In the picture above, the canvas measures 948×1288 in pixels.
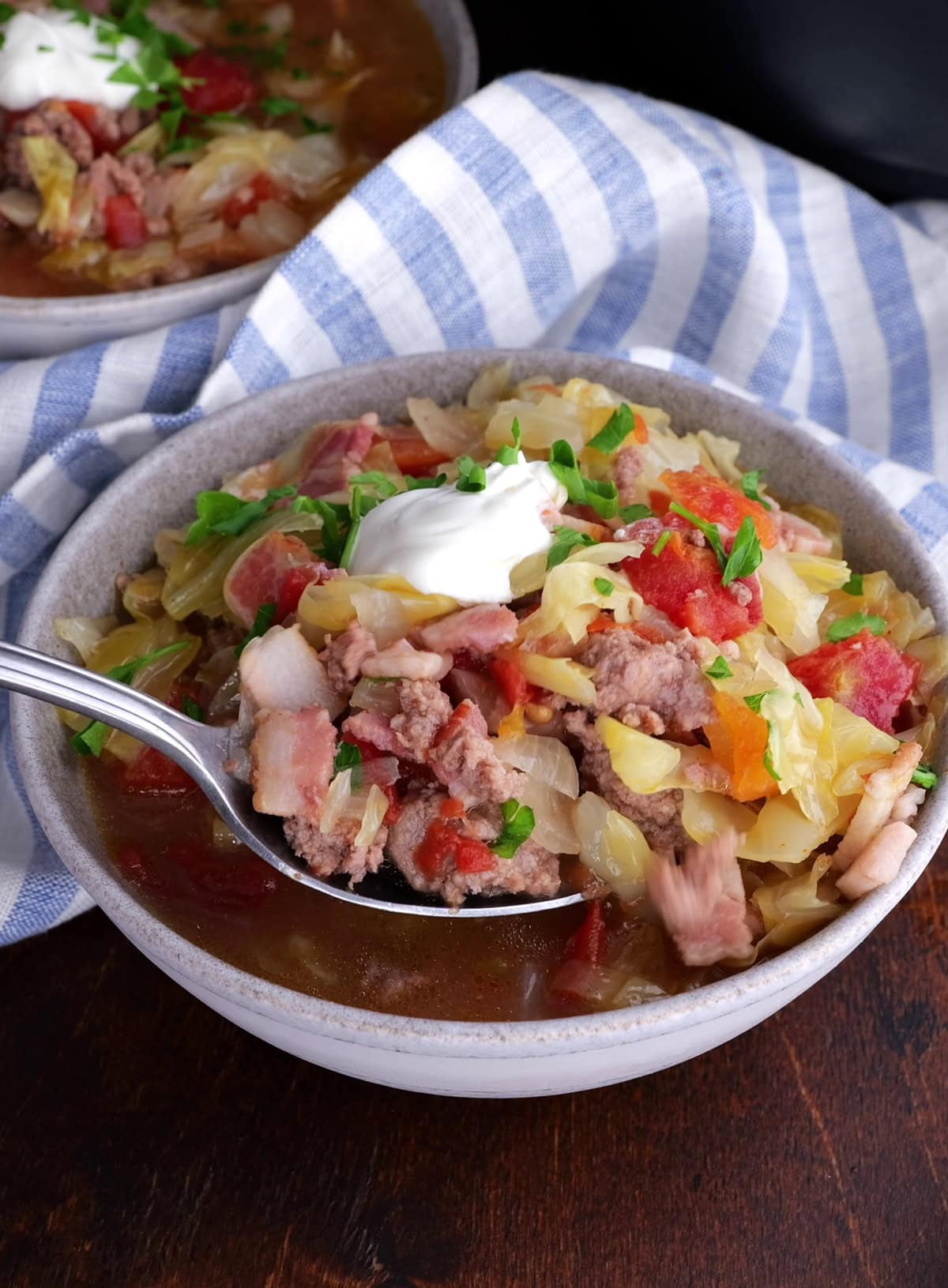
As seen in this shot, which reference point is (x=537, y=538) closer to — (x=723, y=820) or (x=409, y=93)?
(x=723, y=820)

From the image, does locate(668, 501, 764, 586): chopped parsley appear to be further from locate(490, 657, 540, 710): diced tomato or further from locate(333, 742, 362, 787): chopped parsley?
locate(333, 742, 362, 787): chopped parsley

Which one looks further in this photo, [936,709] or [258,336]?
[258,336]

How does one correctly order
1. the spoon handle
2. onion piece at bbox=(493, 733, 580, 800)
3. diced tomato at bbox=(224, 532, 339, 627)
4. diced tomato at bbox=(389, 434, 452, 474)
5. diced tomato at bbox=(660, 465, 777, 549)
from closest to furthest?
the spoon handle → onion piece at bbox=(493, 733, 580, 800) → diced tomato at bbox=(224, 532, 339, 627) → diced tomato at bbox=(660, 465, 777, 549) → diced tomato at bbox=(389, 434, 452, 474)

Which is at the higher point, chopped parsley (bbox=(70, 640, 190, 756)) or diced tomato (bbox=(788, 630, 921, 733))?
diced tomato (bbox=(788, 630, 921, 733))

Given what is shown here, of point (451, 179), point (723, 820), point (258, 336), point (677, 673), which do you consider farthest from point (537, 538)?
point (451, 179)

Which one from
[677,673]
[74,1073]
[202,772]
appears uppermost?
[677,673]

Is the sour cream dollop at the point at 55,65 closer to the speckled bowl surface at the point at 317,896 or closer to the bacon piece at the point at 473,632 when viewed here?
the speckled bowl surface at the point at 317,896

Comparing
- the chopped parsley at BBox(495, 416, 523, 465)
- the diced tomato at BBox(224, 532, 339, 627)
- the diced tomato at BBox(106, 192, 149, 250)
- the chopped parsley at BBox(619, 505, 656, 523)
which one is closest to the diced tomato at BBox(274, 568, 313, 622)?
the diced tomato at BBox(224, 532, 339, 627)
